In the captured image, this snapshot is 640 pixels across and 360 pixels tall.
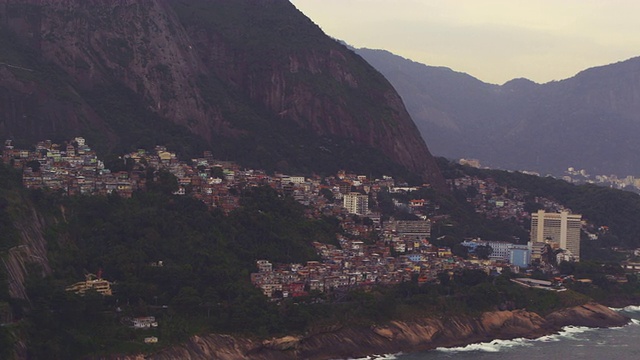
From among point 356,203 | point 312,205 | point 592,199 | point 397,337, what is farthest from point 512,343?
point 592,199

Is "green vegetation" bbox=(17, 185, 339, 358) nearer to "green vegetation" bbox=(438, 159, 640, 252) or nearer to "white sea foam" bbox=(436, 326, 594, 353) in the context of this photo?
"white sea foam" bbox=(436, 326, 594, 353)

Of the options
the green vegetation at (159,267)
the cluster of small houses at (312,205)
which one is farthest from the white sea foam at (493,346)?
the green vegetation at (159,267)

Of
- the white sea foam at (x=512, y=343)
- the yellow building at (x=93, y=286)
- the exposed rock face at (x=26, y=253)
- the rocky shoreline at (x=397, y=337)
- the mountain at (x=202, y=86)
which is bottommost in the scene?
the white sea foam at (x=512, y=343)

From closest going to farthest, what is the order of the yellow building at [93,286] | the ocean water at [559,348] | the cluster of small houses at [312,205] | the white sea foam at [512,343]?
the yellow building at [93,286]
the ocean water at [559,348]
the white sea foam at [512,343]
the cluster of small houses at [312,205]

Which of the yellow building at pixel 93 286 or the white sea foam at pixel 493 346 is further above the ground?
the yellow building at pixel 93 286

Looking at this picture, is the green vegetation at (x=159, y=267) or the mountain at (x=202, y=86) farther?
the mountain at (x=202, y=86)

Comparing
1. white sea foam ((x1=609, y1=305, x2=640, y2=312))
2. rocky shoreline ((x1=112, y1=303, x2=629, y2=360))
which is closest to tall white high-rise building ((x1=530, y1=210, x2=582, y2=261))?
white sea foam ((x1=609, y1=305, x2=640, y2=312))

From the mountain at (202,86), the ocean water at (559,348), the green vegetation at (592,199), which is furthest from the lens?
the green vegetation at (592,199)

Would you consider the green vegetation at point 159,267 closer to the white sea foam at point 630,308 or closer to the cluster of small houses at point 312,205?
the cluster of small houses at point 312,205
